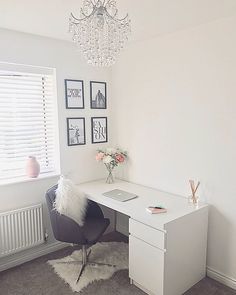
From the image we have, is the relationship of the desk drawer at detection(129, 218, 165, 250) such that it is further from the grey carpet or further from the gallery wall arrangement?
the gallery wall arrangement

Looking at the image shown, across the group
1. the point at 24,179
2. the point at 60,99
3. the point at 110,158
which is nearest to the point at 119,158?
the point at 110,158

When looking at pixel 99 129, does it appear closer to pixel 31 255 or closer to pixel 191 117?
pixel 191 117

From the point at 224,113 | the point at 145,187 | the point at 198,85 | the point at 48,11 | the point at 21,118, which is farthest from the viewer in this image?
the point at 145,187

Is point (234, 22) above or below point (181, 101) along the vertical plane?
above

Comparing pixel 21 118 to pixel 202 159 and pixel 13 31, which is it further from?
pixel 202 159

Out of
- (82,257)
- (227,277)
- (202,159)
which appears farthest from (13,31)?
(227,277)

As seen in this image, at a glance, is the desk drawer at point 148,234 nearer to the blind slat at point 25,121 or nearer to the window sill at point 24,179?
the window sill at point 24,179

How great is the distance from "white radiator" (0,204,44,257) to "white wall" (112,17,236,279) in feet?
4.20

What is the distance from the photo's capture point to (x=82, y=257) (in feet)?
9.00

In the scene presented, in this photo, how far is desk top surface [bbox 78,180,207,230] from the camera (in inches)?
84.7

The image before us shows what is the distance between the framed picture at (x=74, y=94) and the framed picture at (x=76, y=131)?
17 centimetres

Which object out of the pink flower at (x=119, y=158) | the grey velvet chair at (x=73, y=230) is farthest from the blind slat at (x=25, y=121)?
the pink flower at (x=119, y=158)

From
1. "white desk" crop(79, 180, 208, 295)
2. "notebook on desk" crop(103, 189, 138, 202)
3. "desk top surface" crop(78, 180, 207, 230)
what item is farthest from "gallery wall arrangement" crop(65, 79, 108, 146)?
"white desk" crop(79, 180, 208, 295)

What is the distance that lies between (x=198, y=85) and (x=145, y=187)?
1.30 meters
